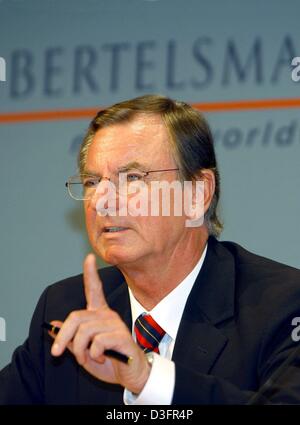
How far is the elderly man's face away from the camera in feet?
6.25

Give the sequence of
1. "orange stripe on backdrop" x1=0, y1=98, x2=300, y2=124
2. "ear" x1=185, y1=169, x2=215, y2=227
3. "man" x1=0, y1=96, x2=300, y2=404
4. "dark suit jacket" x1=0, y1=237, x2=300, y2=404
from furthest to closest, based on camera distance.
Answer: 1. "orange stripe on backdrop" x1=0, y1=98, x2=300, y2=124
2. "ear" x1=185, y1=169, x2=215, y2=227
3. "man" x1=0, y1=96, x2=300, y2=404
4. "dark suit jacket" x1=0, y1=237, x2=300, y2=404

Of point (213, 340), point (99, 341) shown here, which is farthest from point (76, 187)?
point (99, 341)

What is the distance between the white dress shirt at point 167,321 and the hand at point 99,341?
4 centimetres

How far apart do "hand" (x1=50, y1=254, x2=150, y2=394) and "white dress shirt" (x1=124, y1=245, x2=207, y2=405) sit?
0.13ft

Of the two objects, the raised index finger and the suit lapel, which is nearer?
the raised index finger

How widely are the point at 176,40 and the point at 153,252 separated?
672 millimetres

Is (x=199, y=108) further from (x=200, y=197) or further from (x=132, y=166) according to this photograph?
(x=132, y=166)

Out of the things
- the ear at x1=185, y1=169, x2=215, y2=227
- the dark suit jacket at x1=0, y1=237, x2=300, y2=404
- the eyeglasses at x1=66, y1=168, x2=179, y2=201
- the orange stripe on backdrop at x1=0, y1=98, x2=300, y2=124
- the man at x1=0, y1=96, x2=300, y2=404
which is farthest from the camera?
the orange stripe on backdrop at x1=0, y1=98, x2=300, y2=124

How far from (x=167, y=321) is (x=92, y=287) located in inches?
16.7

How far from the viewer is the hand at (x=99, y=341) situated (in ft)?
4.80

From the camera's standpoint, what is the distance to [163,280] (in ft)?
6.61

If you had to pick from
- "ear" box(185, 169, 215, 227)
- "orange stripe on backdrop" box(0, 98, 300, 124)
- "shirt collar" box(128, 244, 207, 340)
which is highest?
"orange stripe on backdrop" box(0, 98, 300, 124)

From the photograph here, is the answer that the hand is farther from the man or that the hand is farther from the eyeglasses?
the eyeglasses

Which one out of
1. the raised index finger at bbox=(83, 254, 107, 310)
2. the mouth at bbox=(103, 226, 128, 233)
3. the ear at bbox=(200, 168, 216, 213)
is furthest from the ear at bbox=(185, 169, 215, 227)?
the raised index finger at bbox=(83, 254, 107, 310)
